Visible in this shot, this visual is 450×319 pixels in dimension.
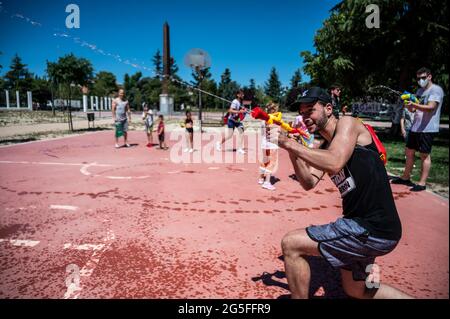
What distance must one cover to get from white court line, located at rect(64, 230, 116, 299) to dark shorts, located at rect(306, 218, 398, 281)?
2.31 m

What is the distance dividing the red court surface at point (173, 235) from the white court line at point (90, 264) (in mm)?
12

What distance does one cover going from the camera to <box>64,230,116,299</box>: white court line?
2.81 metres

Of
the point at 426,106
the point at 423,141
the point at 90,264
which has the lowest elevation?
the point at 90,264

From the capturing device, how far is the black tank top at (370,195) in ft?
6.91

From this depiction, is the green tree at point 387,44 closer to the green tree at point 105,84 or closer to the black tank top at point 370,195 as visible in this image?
the black tank top at point 370,195

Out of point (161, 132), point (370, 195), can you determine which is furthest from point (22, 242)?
point (161, 132)

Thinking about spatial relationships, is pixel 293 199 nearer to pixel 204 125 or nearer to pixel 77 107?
pixel 204 125

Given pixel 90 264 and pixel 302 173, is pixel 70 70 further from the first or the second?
pixel 302 173

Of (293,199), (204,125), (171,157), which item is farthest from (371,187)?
(204,125)

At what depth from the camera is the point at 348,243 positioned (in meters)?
2.10

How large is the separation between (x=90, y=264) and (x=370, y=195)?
118 inches

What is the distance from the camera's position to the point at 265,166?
6.58 meters
